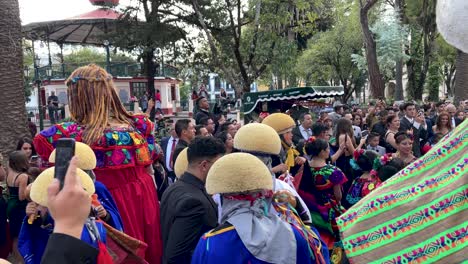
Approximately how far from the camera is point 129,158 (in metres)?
3.54

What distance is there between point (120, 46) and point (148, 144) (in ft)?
45.1

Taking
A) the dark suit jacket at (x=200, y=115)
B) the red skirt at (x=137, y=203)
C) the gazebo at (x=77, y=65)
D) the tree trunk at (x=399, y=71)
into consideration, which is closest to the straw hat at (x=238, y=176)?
the red skirt at (x=137, y=203)

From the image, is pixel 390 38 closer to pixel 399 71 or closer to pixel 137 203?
pixel 399 71

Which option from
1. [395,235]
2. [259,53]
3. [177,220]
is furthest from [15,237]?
[259,53]

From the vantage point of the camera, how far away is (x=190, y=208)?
2965 mm

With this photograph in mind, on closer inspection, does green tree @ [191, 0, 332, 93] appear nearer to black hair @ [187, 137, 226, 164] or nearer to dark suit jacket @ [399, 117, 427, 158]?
dark suit jacket @ [399, 117, 427, 158]

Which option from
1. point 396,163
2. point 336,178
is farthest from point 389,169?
point 336,178

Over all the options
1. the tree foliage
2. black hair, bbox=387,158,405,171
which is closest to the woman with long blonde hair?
black hair, bbox=387,158,405,171

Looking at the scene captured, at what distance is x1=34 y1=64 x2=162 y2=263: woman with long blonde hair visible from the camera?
339cm

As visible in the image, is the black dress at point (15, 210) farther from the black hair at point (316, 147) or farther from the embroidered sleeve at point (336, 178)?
the embroidered sleeve at point (336, 178)

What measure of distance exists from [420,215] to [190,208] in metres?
1.84

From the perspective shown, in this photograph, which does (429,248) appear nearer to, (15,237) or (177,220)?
(177,220)

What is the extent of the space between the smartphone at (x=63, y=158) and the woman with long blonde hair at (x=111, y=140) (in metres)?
2.00

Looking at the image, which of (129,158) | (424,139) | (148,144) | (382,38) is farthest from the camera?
(382,38)
